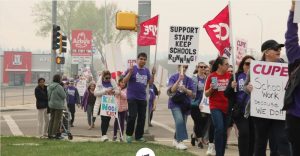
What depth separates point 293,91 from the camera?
564cm

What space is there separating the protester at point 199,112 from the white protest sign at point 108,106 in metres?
1.71

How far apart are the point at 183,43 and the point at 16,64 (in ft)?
252

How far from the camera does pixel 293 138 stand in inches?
219

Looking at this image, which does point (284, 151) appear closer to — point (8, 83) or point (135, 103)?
point (135, 103)

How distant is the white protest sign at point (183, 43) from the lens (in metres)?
12.3

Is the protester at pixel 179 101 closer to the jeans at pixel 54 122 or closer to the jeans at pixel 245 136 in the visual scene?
the jeans at pixel 245 136

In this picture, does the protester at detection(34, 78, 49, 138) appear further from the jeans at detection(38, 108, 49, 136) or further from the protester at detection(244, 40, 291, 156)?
the protester at detection(244, 40, 291, 156)

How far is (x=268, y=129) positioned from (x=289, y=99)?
2.43 metres

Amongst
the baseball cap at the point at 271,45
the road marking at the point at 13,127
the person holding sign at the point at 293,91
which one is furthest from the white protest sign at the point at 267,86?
the road marking at the point at 13,127

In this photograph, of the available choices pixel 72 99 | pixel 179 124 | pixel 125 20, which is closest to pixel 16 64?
pixel 72 99

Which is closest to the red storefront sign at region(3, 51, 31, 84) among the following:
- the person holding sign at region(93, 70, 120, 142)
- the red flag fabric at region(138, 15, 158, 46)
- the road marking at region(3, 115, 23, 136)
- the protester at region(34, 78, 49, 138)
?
the road marking at region(3, 115, 23, 136)

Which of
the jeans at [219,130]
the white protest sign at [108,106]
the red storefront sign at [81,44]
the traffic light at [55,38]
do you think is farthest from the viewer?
the red storefront sign at [81,44]

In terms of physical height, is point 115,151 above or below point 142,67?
below

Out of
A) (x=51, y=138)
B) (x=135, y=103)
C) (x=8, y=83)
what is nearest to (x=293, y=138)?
(x=135, y=103)
